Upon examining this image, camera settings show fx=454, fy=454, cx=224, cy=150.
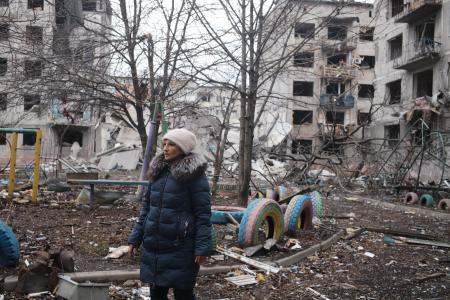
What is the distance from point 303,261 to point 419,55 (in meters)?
23.0

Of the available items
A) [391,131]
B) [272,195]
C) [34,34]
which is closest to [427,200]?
[272,195]

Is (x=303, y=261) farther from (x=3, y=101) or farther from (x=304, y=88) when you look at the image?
(x=304, y=88)

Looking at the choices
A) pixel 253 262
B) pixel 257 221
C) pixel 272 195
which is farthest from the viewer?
pixel 272 195

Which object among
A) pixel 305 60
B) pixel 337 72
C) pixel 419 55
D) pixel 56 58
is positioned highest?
pixel 419 55

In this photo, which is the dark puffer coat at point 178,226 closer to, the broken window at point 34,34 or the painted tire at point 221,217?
the painted tire at point 221,217

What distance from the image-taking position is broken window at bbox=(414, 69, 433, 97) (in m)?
28.3

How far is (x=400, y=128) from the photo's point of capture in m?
28.3

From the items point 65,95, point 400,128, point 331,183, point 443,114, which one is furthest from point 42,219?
point 400,128

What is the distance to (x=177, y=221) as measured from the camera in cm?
300

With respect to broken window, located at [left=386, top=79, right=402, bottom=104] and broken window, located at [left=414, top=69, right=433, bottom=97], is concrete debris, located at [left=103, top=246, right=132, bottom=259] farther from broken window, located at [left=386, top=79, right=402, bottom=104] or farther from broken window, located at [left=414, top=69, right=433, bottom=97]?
broken window, located at [left=386, top=79, right=402, bottom=104]

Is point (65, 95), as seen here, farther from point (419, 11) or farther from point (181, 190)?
point (419, 11)

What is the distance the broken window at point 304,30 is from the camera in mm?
7532

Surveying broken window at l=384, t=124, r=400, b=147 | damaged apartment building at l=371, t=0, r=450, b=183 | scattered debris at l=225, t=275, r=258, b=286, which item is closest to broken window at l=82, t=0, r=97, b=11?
scattered debris at l=225, t=275, r=258, b=286

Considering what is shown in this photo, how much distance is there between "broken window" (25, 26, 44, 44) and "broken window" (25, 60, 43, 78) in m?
0.49
